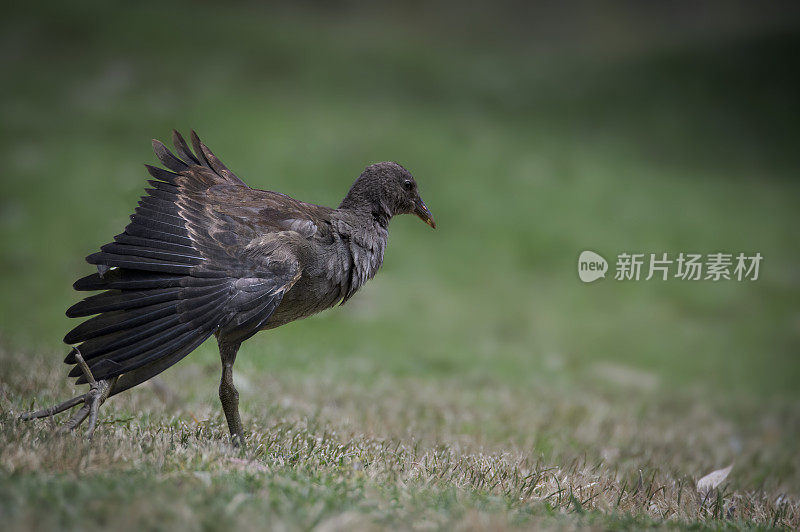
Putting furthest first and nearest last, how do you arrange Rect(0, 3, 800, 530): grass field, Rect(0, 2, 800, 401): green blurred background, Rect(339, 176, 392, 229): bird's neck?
Rect(0, 2, 800, 401): green blurred background, Rect(339, 176, 392, 229): bird's neck, Rect(0, 3, 800, 530): grass field

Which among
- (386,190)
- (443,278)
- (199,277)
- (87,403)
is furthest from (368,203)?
(443,278)

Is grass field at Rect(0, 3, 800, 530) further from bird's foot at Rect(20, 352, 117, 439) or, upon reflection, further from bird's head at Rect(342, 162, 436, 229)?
bird's head at Rect(342, 162, 436, 229)

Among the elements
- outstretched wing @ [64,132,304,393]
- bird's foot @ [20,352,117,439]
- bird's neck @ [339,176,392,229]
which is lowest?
bird's foot @ [20,352,117,439]

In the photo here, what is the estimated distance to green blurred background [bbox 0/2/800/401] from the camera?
39.5 ft

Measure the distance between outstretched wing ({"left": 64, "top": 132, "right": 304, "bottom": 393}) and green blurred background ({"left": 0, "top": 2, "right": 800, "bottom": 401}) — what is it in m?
4.15

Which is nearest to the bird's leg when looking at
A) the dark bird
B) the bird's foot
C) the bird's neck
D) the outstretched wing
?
the dark bird

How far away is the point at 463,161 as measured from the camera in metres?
16.2

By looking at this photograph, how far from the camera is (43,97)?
1650 cm

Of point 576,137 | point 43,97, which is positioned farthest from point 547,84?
point 43,97

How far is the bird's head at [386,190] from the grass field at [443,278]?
5.68ft

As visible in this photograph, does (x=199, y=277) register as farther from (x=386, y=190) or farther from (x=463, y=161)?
(x=463, y=161)

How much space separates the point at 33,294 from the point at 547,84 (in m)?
13.4

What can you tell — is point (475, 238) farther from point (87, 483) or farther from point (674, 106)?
point (87, 483)

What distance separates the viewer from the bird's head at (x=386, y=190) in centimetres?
548
